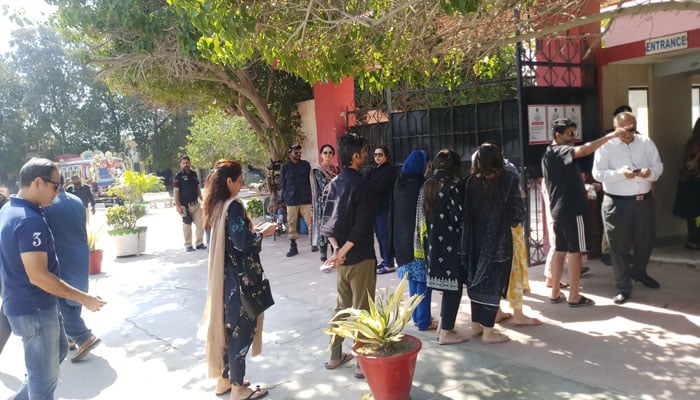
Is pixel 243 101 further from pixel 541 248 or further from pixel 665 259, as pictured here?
pixel 665 259


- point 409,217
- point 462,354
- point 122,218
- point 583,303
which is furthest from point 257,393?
point 122,218

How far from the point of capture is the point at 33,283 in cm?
321

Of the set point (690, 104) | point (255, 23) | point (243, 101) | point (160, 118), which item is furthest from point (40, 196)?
point (160, 118)

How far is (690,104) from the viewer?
7.41m

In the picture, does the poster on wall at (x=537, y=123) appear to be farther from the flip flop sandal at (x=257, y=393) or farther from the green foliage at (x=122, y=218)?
the green foliage at (x=122, y=218)

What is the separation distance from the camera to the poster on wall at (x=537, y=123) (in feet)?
20.6

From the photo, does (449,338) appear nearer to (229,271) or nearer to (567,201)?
(567,201)

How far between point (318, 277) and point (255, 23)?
371 cm

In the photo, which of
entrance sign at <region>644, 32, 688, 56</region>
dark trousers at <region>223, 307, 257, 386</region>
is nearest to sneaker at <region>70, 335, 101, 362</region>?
dark trousers at <region>223, 307, 257, 386</region>

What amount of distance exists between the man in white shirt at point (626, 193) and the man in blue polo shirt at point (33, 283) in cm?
459

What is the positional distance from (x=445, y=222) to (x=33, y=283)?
292 cm

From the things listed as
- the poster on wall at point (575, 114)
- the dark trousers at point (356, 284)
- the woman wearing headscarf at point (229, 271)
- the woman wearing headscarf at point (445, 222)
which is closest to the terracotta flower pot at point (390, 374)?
the dark trousers at point (356, 284)

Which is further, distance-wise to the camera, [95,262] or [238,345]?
[95,262]

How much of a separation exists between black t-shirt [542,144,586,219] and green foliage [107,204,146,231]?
329 inches
